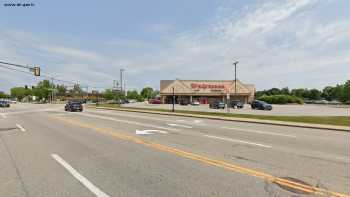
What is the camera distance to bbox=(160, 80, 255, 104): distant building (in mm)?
79688

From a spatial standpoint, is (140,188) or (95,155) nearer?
(140,188)

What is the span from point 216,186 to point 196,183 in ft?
1.37

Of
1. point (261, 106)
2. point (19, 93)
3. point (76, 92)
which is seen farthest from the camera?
point (19, 93)

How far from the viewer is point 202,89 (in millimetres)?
80812

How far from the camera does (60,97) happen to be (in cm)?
13262

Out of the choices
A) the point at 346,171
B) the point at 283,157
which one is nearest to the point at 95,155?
the point at 283,157

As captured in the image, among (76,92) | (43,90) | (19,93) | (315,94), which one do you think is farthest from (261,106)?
(19,93)

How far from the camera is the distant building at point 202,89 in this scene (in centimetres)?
7969

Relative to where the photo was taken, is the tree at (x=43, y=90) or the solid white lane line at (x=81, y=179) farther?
the tree at (x=43, y=90)

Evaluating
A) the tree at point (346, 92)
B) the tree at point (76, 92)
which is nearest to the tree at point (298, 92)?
the tree at point (346, 92)

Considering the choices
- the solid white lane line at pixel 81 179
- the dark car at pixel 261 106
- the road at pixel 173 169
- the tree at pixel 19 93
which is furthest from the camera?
the tree at pixel 19 93

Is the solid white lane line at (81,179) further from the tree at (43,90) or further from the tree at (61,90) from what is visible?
the tree at (61,90)

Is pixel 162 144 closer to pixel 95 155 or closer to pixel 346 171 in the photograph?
pixel 95 155

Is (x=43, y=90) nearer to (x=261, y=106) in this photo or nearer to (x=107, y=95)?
(x=107, y=95)
